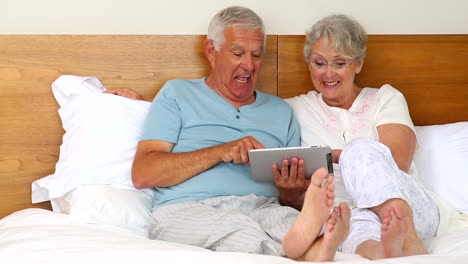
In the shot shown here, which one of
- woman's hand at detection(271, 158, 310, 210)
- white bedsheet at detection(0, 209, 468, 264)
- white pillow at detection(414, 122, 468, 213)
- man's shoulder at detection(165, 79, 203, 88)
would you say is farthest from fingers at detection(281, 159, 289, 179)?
white pillow at detection(414, 122, 468, 213)

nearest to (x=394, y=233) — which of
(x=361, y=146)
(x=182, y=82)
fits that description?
(x=361, y=146)

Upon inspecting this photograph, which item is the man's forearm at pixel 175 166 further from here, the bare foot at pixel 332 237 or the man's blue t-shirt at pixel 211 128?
the bare foot at pixel 332 237

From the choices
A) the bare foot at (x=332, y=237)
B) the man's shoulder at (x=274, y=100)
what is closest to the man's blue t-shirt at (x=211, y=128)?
the man's shoulder at (x=274, y=100)

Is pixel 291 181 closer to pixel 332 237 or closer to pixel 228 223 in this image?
pixel 228 223

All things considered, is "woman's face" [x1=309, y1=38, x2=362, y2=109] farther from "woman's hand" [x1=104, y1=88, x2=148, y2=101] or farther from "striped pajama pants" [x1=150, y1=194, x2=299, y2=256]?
"woman's hand" [x1=104, y1=88, x2=148, y2=101]

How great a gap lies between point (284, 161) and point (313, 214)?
430 mm

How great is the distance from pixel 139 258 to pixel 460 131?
1.46 meters

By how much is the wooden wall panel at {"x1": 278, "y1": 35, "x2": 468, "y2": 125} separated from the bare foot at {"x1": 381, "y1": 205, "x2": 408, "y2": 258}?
1.07 m

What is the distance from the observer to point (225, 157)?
6.61 ft

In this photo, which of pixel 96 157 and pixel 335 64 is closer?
pixel 96 157

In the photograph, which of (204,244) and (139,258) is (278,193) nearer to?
(204,244)

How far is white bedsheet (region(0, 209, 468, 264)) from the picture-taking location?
1.40 m

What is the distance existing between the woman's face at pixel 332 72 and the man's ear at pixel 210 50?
1.09 feet

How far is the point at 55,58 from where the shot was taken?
2309mm
